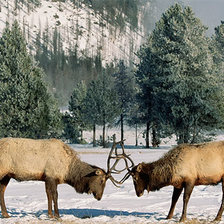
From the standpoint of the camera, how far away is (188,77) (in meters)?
31.9

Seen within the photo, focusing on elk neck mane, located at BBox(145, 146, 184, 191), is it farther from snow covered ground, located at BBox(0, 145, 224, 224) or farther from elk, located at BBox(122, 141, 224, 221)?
snow covered ground, located at BBox(0, 145, 224, 224)

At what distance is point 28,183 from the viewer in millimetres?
17922

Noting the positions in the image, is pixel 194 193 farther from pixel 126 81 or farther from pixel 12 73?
pixel 126 81

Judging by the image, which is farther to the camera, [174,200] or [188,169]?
[174,200]

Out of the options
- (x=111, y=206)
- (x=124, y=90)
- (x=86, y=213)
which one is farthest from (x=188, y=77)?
(x=86, y=213)

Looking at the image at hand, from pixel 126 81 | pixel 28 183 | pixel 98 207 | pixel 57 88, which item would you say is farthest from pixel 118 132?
pixel 57 88

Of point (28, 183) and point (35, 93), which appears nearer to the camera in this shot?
point (28, 183)

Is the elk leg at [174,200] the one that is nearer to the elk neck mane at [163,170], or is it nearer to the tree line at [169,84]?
the elk neck mane at [163,170]

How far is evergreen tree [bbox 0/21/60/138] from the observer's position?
30016 mm

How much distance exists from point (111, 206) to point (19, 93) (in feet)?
63.3

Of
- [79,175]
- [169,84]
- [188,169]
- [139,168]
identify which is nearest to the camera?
[188,169]

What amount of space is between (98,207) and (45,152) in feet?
8.73

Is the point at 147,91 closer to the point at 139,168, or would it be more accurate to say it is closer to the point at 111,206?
the point at 111,206

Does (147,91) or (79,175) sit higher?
(147,91)
